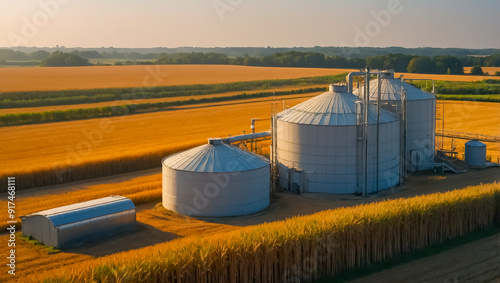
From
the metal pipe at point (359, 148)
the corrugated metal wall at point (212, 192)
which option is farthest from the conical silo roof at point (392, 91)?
the corrugated metal wall at point (212, 192)

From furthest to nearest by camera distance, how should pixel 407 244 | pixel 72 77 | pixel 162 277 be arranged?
pixel 72 77 < pixel 407 244 < pixel 162 277

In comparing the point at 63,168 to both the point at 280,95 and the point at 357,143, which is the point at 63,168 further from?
the point at 280,95

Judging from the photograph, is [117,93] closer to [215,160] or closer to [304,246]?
[215,160]

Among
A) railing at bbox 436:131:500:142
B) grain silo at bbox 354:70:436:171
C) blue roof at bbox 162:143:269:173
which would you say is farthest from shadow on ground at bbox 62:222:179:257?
railing at bbox 436:131:500:142

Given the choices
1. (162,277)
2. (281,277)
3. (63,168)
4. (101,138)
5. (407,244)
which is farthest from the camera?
(101,138)

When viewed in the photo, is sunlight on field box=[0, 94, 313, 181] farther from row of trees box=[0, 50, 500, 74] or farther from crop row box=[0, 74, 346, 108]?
row of trees box=[0, 50, 500, 74]

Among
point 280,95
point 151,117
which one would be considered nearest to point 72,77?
point 280,95
